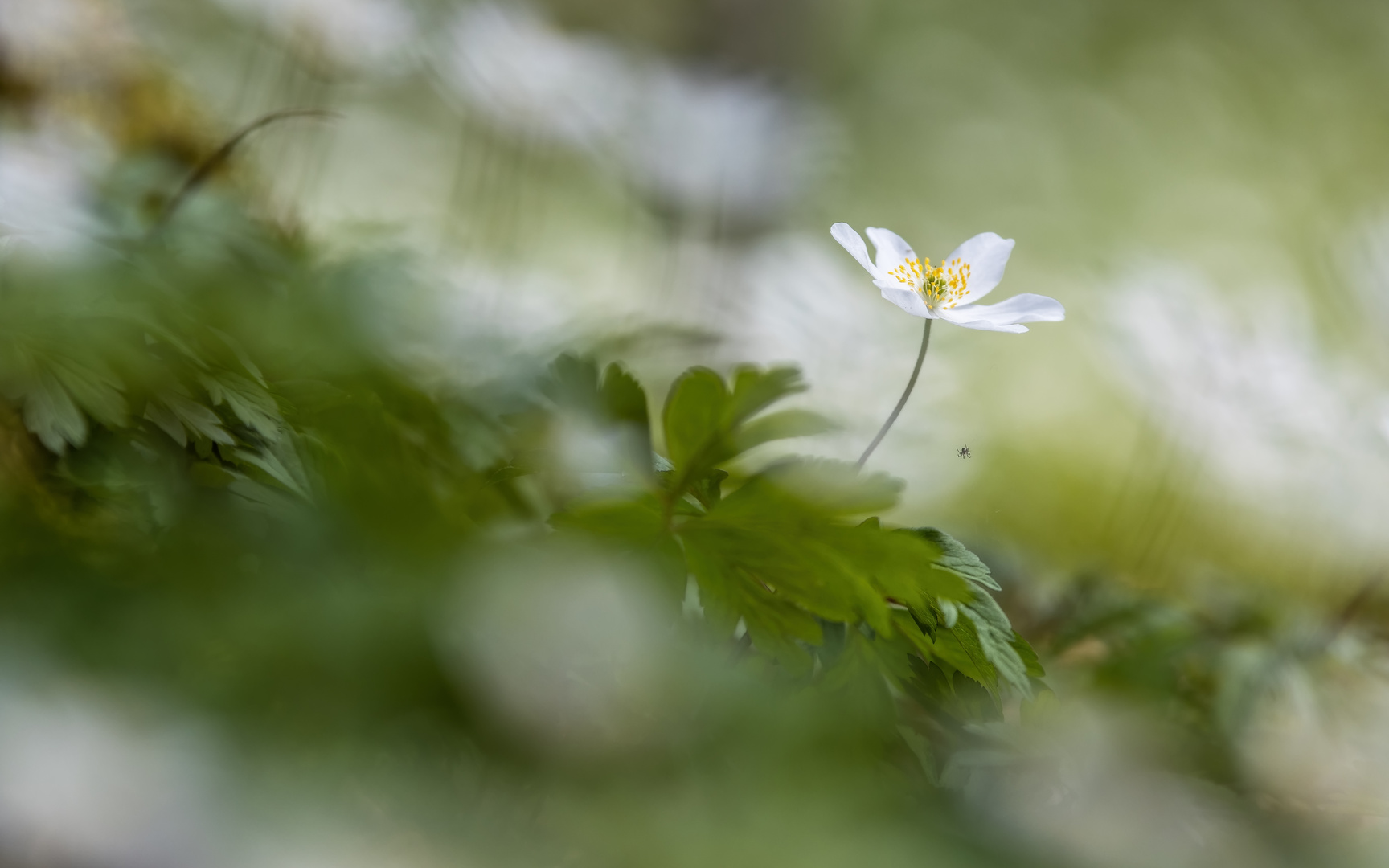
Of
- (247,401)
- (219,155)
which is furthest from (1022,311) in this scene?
(219,155)

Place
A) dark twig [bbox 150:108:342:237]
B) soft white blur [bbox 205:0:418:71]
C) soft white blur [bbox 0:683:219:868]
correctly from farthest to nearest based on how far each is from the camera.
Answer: soft white blur [bbox 205:0:418:71] → dark twig [bbox 150:108:342:237] → soft white blur [bbox 0:683:219:868]

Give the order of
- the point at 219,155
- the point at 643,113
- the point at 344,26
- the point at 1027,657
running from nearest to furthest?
1. the point at 1027,657
2. the point at 219,155
3. the point at 344,26
4. the point at 643,113

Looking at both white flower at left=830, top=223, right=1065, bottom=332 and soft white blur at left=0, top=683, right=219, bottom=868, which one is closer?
soft white blur at left=0, top=683, right=219, bottom=868

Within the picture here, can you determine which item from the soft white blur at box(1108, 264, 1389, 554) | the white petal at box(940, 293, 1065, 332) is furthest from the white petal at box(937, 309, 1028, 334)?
the soft white blur at box(1108, 264, 1389, 554)

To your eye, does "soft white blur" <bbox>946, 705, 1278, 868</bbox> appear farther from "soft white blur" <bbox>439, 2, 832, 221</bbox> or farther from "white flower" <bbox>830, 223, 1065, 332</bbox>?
"soft white blur" <bbox>439, 2, 832, 221</bbox>

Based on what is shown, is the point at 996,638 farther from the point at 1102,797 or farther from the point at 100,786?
the point at 100,786

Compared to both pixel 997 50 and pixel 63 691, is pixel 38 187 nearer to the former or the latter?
pixel 63 691

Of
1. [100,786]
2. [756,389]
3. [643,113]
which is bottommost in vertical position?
[100,786]
